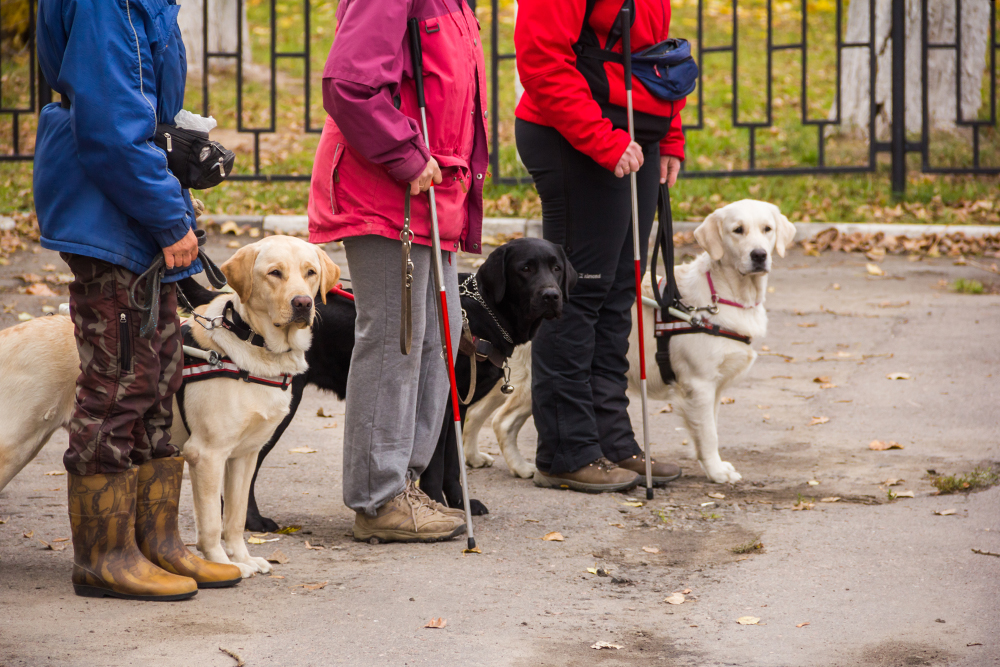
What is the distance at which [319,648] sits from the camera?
2.81 metres

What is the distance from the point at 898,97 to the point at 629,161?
7.30m

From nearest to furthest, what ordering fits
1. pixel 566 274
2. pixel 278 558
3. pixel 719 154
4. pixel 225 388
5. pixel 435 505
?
pixel 225 388, pixel 278 558, pixel 435 505, pixel 566 274, pixel 719 154

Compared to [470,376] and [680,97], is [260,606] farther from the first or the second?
[680,97]

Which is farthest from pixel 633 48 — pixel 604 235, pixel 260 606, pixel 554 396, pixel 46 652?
pixel 46 652

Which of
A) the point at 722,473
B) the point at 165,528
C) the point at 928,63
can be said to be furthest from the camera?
the point at 928,63

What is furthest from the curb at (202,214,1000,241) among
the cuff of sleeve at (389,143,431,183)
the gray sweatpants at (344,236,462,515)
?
the cuff of sleeve at (389,143,431,183)

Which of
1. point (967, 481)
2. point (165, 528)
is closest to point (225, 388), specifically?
point (165, 528)

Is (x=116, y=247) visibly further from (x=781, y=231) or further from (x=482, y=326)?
(x=781, y=231)

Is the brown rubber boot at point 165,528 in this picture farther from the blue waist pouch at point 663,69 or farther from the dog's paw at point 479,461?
the blue waist pouch at point 663,69

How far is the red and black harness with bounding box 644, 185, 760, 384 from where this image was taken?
4805 millimetres

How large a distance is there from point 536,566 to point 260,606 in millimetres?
958

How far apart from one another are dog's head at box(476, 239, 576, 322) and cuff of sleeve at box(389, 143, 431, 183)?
87 centimetres

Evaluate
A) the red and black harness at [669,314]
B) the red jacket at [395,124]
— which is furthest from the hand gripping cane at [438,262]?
the red and black harness at [669,314]

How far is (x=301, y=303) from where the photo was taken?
335 centimetres
